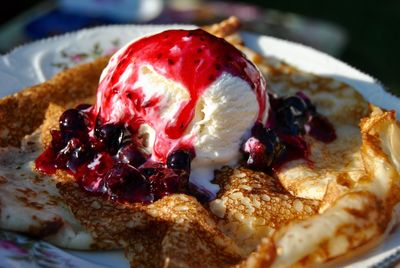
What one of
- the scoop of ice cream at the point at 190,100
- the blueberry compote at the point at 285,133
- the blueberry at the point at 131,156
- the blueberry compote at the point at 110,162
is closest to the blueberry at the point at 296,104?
the blueberry compote at the point at 285,133

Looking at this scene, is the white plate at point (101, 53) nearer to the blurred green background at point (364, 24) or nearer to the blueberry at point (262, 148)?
the blueberry at point (262, 148)

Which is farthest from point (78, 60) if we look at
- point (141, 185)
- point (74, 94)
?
point (141, 185)

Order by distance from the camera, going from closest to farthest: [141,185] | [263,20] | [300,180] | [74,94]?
[141,185] → [300,180] → [74,94] → [263,20]

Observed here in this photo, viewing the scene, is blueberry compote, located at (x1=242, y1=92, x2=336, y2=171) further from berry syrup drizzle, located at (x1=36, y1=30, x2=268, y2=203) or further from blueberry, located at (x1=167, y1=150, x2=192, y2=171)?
blueberry, located at (x1=167, y1=150, x2=192, y2=171)

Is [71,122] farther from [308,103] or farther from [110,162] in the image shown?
[308,103]

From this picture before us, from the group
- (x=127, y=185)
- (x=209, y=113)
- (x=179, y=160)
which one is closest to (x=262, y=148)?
(x=209, y=113)

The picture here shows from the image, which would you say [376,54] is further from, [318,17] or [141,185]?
[141,185]

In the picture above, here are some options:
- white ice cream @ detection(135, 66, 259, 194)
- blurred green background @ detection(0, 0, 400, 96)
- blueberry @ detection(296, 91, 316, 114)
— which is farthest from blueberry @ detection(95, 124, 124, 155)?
blurred green background @ detection(0, 0, 400, 96)
